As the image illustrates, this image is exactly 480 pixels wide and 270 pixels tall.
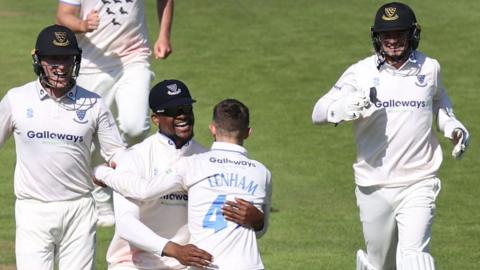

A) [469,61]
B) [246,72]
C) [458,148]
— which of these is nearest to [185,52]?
[246,72]

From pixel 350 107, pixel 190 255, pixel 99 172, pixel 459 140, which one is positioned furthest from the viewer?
pixel 459 140

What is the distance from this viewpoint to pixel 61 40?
30.3ft

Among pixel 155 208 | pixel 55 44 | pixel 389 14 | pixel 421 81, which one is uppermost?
pixel 389 14

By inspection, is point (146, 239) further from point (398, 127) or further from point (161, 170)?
point (398, 127)

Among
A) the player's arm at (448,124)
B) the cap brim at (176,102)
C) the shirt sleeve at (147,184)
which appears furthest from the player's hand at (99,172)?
the player's arm at (448,124)

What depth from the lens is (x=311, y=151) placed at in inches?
635

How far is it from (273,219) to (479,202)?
239 centimetres

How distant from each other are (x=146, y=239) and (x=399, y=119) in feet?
8.26

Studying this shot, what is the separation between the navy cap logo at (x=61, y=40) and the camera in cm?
923

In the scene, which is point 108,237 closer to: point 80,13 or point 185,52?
point 80,13

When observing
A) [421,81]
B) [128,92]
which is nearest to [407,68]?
[421,81]

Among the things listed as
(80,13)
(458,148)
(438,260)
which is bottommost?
(438,260)

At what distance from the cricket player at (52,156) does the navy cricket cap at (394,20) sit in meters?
2.30

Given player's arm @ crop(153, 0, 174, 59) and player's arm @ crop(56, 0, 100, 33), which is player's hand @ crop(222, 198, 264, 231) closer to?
player's arm @ crop(56, 0, 100, 33)
